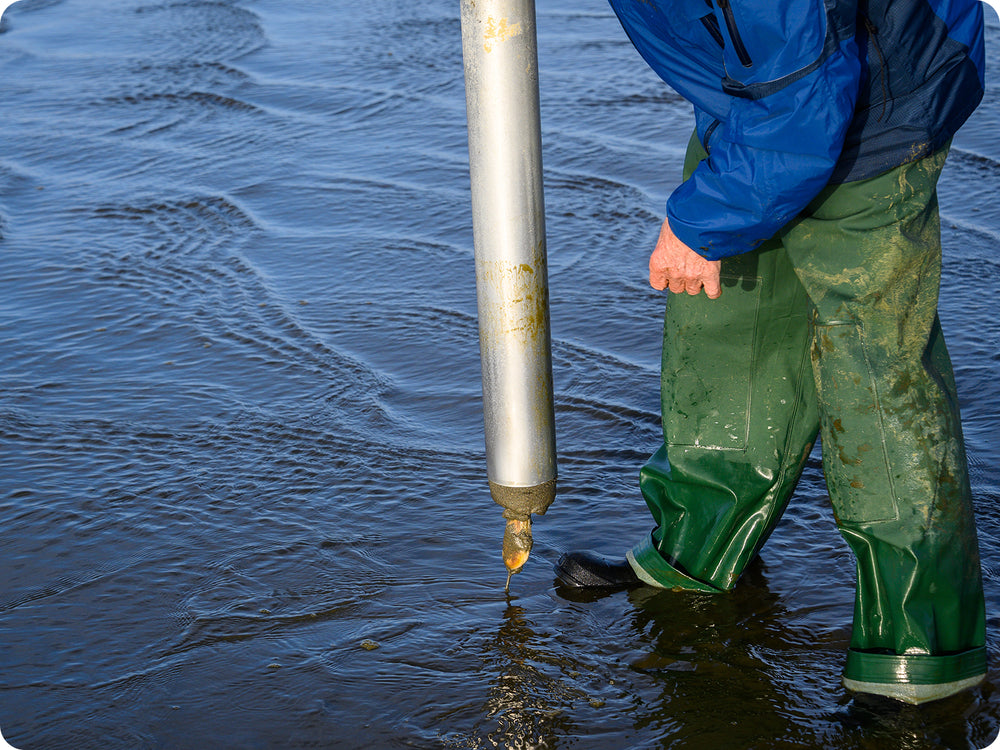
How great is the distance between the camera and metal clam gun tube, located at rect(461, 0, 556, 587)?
7.09 feet

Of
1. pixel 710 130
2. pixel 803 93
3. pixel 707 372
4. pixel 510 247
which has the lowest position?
pixel 707 372

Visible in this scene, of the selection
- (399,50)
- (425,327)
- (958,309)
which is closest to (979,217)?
(958,309)

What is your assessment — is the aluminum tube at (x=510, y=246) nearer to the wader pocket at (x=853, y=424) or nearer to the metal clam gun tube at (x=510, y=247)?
the metal clam gun tube at (x=510, y=247)

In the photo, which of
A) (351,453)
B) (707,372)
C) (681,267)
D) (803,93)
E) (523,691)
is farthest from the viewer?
(351,453)

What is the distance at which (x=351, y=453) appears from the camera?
3.46 meters

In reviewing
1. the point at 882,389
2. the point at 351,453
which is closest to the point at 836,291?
the point at 882,389

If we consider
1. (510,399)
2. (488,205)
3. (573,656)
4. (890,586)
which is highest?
(488,205)

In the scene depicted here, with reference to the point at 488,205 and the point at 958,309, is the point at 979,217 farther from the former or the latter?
the point at 488,205

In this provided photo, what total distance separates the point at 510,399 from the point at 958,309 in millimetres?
2377

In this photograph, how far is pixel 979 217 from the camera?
4.83 m

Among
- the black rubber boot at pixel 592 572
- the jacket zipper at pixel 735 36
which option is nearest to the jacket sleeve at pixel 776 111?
the jacket zipper at pixel 735 36

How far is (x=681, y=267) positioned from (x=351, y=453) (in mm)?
1476

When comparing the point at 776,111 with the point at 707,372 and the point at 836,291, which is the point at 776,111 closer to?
the point at 836,291

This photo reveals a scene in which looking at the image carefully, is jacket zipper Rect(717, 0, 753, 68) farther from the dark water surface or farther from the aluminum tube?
the dark water surface
